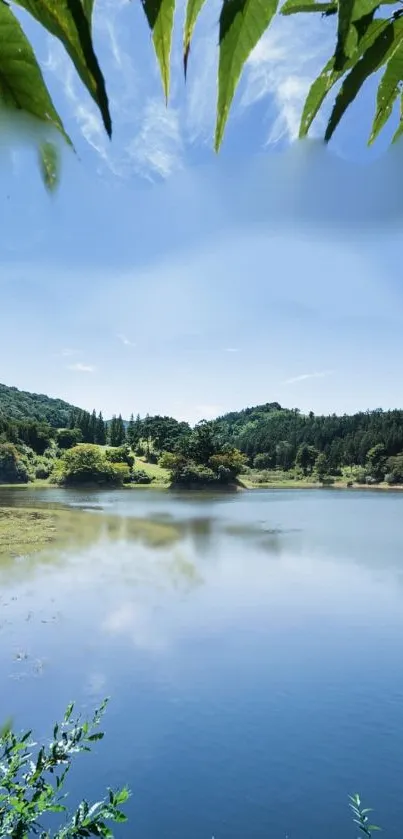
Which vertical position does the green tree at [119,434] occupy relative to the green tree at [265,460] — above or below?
above

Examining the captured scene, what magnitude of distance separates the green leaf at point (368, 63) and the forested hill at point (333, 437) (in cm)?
5035

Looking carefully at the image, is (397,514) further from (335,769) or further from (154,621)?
(335,769)

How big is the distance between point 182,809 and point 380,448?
51463 millimetres

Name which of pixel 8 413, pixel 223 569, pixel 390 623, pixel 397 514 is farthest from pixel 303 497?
pixel 8 413

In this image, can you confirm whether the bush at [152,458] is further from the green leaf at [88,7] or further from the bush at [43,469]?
→ the green leaf at [88,7]

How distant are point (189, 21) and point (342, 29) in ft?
0.28

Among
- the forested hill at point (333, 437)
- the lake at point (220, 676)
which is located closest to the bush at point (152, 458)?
the forested hill at point (333, 437)

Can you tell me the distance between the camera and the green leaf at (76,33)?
0.23m

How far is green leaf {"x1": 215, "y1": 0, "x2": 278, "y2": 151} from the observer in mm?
265

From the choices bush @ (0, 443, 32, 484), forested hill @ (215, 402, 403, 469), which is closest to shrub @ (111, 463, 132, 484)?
bush @ (0, 443, 32, 484)

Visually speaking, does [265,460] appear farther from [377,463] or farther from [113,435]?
[113,435]

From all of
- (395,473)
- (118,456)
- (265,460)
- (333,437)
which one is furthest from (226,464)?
(333,437)

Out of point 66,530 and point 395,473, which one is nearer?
point 66,530

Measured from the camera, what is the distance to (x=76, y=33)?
0.24 m
